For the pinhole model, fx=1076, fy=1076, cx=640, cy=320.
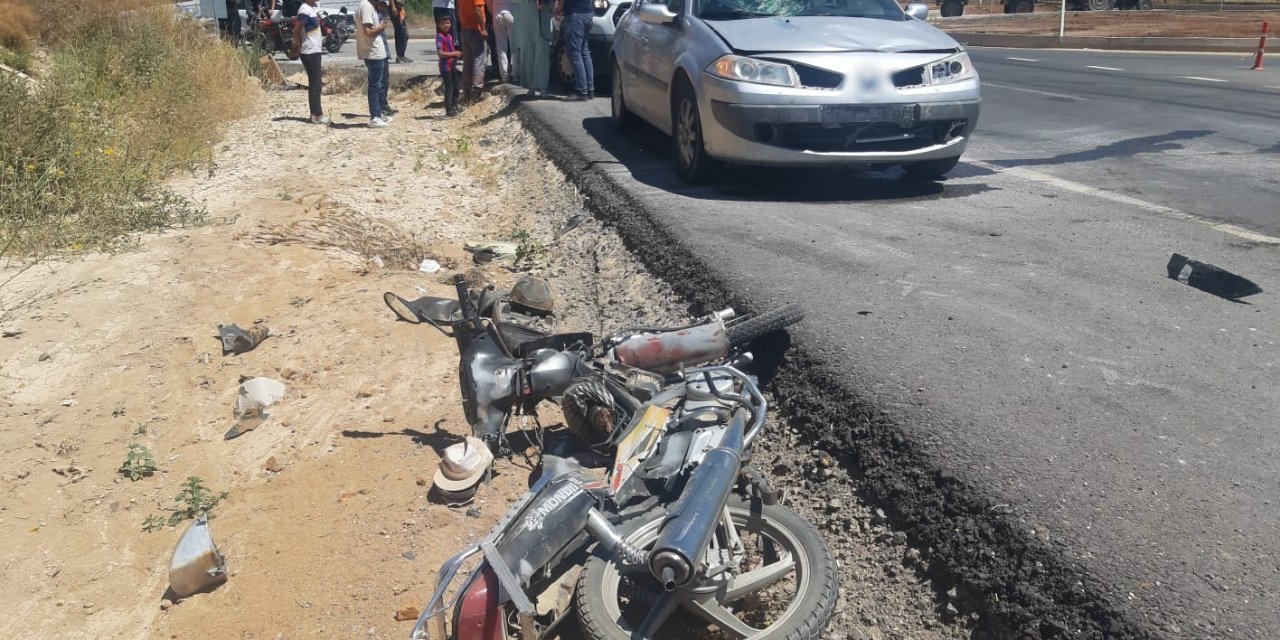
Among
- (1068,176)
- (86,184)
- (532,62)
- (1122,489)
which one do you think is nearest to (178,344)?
(86,184)

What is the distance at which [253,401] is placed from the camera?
5551 millimetres

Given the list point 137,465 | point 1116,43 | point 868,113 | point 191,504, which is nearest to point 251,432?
point 137,465

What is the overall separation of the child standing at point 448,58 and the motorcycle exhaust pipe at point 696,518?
11.7m

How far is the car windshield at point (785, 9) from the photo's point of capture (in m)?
8.20

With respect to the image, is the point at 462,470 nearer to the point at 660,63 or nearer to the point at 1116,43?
the point at 660,63

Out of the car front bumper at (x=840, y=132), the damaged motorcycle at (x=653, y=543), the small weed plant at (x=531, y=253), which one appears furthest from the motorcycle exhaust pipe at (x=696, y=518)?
the small weed plant at (x=531, y=253)

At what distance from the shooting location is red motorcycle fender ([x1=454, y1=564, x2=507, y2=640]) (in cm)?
291

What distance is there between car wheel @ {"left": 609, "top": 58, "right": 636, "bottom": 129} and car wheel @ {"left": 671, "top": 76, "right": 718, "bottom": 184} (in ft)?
6.35

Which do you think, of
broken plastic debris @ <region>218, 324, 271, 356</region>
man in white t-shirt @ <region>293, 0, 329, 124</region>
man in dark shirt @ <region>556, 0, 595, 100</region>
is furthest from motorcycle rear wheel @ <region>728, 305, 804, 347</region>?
man in white t-shirt @ <region>293, 0, 329, 124</region>

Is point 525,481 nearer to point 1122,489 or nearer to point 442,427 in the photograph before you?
point 442,427

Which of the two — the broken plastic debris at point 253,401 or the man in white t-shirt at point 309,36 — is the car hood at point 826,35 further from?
the man in white t-shirt at point 309,36

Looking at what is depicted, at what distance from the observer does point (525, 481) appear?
4414 mm

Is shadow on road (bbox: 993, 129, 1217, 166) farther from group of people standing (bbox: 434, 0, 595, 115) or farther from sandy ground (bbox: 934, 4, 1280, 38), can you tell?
sandy ground (bbox: 934, 4, 1280, 38)

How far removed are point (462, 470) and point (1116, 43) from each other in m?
24.9
